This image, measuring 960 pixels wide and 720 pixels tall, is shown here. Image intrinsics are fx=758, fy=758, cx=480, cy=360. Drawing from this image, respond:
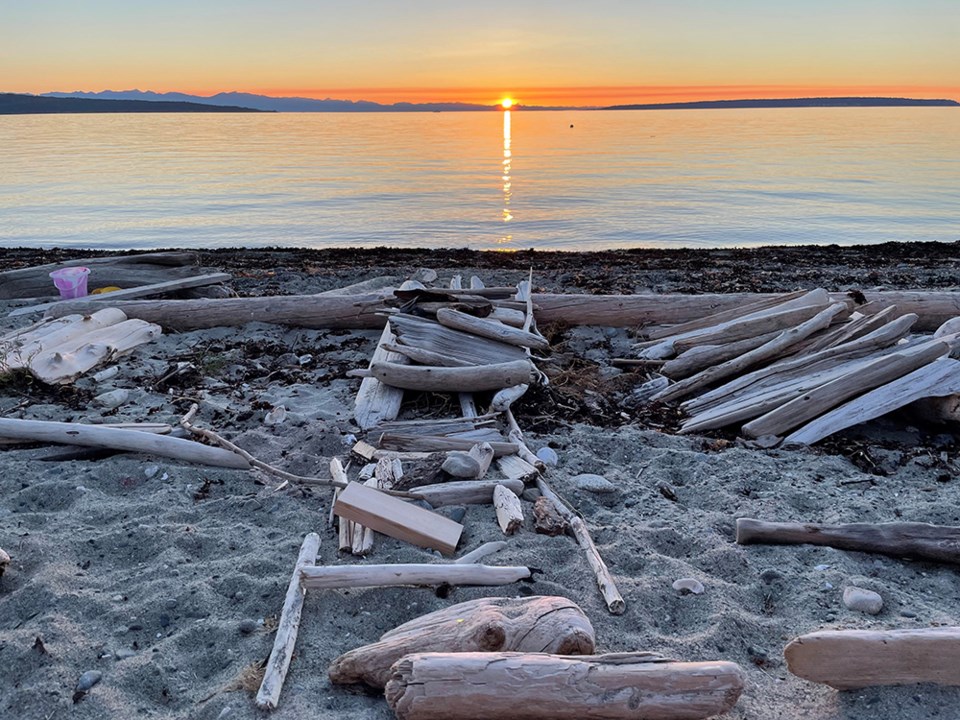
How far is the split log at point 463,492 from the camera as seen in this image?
4.36 meters

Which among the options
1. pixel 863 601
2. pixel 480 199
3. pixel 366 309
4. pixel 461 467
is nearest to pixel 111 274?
pixel 366 309

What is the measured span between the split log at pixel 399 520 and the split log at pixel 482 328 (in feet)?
8.95

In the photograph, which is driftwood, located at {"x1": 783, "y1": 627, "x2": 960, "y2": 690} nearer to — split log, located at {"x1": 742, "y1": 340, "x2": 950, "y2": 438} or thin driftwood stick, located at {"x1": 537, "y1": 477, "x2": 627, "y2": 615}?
thin driftwood stick, located at {"x1": 537, "y1": 477, "x2": 627, "y2": 615}

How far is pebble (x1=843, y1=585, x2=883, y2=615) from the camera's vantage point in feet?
10.9

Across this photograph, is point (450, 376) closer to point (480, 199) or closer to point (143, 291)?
point (143, 291)

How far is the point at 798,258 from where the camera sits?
44.3 feet

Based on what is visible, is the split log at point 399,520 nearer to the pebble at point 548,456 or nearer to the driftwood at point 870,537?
the pebble at point 548,456

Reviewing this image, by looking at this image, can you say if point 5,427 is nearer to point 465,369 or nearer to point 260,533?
point 260,533

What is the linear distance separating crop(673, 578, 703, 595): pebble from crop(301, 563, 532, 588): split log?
87 cm

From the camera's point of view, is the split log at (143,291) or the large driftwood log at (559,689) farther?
the split log at (143,291)

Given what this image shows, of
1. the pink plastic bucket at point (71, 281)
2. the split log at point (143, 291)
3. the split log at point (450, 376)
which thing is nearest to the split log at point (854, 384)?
the split log at point (450, 376)

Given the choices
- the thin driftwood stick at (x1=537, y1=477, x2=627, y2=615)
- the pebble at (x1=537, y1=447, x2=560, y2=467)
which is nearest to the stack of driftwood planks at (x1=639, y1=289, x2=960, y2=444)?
the pebble at (x1=537, y1=447, x2=560, y2=467)

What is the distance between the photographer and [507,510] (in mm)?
4141

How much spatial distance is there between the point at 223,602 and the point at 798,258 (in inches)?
492
